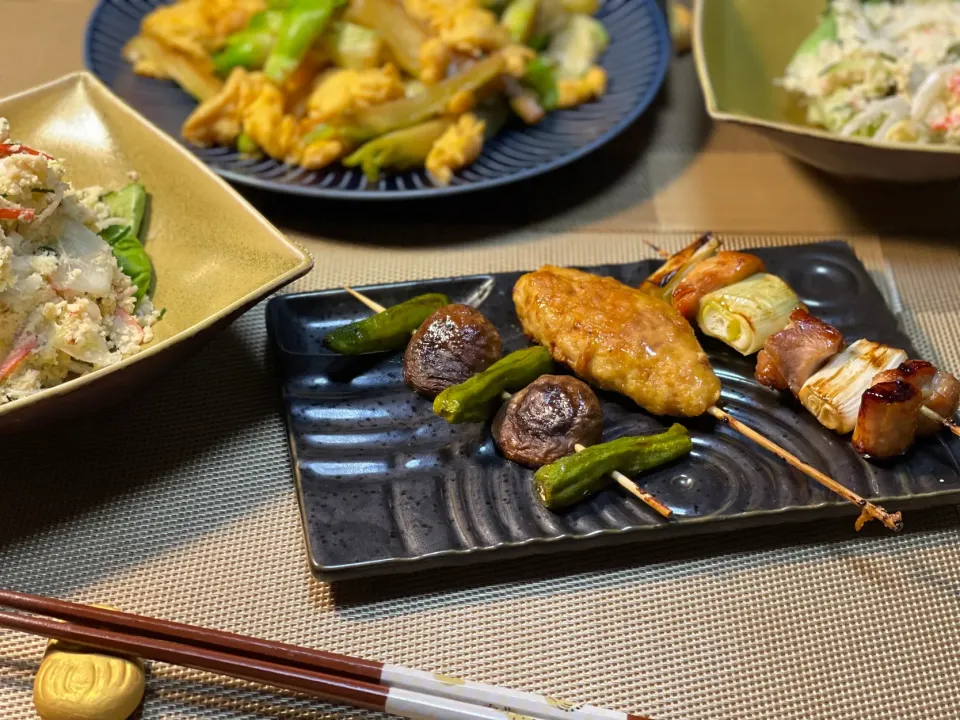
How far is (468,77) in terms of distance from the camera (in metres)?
3.55

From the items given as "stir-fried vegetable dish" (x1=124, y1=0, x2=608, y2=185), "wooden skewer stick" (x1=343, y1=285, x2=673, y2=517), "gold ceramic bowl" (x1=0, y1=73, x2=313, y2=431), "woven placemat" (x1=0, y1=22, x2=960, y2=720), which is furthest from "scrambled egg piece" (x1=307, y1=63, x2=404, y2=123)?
"wooden skewer stick" (x1=343, y1=285, x2=673, y2=517)

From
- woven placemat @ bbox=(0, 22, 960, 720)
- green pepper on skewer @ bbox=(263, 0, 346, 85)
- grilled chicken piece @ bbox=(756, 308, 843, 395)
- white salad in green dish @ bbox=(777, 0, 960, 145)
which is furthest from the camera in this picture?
green pepper on skewer @ bbox=(263, 0, 346, 85)

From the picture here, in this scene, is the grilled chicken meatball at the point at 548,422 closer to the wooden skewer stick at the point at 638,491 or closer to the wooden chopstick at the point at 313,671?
the wooden skewer stick at the point at 638,491

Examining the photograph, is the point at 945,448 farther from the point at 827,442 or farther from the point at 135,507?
the point at 135,507

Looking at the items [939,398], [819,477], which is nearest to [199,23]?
[819,477]

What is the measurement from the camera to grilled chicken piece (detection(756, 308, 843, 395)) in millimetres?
2445

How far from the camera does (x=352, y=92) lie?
3.48 m

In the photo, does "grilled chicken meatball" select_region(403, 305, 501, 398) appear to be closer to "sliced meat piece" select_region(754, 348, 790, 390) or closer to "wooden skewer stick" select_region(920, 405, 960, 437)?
"sliced meat piece" select_region(754, 348, 790, 390)

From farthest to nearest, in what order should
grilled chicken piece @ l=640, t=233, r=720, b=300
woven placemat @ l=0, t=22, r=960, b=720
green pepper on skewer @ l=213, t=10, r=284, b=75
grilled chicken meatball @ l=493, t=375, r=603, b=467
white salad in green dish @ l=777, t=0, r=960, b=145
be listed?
1. green pepper on skewer @ l=213, t=10, r=284, b=75
2. white salad in green dish @ l=777, t=0, r=960, b=145
3. grilled chicken piece @ l=640, t=233, r=720, b=300
4. grilled chicken meatball @ l=493, t=375, r=603, b=467
5. woven placemat @ l=0, t=22, r=960, b=720

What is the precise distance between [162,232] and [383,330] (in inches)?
31.4

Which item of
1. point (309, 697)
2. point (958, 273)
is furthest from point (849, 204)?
point (309, 697)

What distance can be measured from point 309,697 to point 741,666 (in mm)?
1024

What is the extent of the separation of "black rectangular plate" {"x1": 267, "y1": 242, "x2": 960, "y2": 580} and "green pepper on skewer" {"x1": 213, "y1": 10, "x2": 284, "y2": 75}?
1.49 meters

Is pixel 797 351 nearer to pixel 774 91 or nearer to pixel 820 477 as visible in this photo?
pixel 820 477
